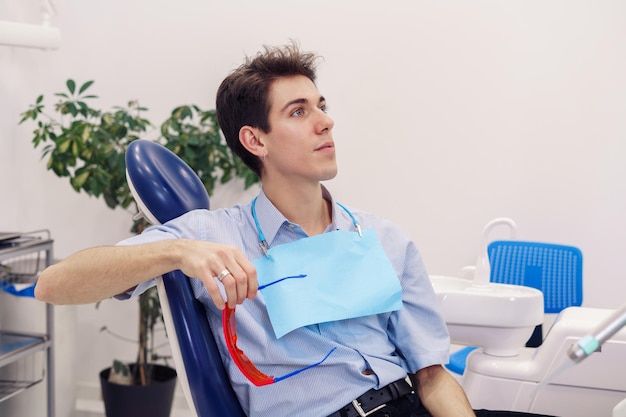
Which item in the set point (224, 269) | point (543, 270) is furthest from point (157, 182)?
point (543, 270)

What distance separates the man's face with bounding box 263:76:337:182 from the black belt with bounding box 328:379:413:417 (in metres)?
0.42

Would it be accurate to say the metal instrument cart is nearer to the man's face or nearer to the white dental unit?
the man's face

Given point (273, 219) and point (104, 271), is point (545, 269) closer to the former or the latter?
point (273, 219)

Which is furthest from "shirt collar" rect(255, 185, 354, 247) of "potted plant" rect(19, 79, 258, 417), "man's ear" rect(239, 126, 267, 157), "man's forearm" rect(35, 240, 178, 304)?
"potted plant" rect(19, 79, 258, 417)

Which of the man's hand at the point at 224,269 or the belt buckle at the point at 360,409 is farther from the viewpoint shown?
the belt buckle at the point at 360,409

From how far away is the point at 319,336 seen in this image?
1263 millimetres

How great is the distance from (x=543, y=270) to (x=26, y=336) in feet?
6.10

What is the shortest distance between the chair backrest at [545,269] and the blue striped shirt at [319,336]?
1.07 metres

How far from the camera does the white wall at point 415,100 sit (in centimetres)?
265

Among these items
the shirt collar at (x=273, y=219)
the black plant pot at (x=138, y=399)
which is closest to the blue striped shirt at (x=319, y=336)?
the shirt collar at (x=273, y=219)

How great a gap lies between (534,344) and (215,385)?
1377 millimetres

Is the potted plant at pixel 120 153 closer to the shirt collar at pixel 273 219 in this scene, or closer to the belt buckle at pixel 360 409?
the shirt collar at pixel 273 219

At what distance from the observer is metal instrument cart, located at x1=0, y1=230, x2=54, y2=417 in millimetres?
2381

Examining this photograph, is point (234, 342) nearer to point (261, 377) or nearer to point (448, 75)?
point (261, 377)
